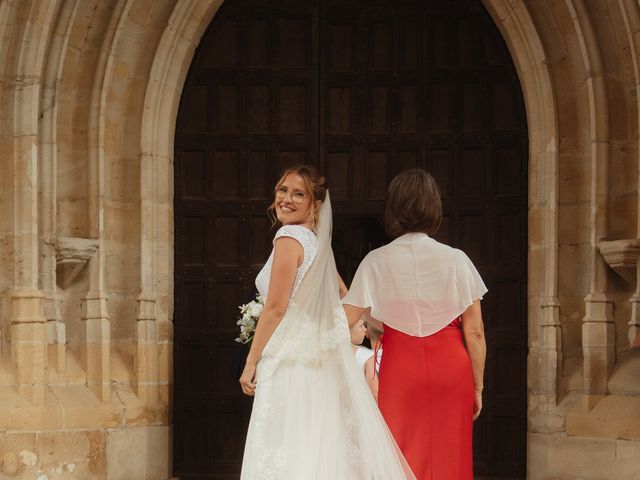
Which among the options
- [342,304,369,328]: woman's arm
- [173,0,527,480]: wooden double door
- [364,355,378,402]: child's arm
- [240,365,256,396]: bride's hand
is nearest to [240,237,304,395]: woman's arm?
[240,365,256,396]: bride's hand

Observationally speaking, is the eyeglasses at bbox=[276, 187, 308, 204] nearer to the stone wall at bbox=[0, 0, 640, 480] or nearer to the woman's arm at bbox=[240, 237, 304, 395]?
the woman's arm at bbox=[240, 237, 304, 395]

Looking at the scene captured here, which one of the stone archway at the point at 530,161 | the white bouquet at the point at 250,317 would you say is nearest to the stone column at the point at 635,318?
the stone archway at the point at 530,161

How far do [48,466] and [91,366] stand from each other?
2.63 feet

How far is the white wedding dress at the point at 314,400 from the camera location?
18.8 feet

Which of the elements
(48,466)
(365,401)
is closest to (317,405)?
(365,401)

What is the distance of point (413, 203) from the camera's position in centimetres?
523

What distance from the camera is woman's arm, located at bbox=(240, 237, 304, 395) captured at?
226 inches

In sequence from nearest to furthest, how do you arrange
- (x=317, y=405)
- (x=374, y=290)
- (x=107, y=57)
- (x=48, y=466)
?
(x=374, y=290)
(x=317, y=405)
(x=48, y=466)
(x=107, y=57)

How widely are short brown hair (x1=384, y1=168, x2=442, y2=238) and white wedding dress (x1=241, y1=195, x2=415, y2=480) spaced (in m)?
0.67

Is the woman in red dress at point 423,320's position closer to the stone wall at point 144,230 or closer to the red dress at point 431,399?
the red dress at point 431,399

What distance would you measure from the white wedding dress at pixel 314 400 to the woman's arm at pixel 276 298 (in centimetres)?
5

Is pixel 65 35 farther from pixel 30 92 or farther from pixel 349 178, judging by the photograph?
pixel 349 178

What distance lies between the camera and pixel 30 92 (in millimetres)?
8680

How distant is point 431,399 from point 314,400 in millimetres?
745
